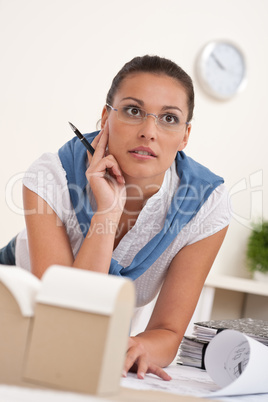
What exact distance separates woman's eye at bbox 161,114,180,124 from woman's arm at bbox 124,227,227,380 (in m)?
0.31

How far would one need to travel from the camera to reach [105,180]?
4.37 ft

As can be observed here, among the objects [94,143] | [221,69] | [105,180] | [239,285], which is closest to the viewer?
[105,180]

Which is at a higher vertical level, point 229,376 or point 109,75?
point 109,75

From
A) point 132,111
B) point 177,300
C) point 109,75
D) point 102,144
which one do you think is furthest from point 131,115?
point 109,75

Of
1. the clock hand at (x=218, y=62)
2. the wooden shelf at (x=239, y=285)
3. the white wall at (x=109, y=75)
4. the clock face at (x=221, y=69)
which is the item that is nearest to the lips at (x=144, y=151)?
the wooden shelf at (x=239, y=285)

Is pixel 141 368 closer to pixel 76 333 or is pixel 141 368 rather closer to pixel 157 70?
pixel 76 333

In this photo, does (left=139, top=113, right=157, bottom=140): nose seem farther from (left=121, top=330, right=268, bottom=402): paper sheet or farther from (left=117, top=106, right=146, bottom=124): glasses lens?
(left=121, top=330, right=268, bottom=402): paper sheet

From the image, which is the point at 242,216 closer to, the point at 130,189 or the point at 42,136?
the point at 42,136

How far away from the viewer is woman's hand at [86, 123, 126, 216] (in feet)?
4.27

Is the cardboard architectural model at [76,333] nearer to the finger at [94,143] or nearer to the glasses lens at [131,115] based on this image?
the glasses lens at [131,115]

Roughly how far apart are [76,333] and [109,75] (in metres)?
2.95

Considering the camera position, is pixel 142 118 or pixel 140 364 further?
pixel 142 118

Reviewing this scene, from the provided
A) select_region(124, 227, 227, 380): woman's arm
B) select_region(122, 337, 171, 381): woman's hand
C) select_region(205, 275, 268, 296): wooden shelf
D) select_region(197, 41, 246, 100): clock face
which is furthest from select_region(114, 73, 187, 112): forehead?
select_region(197, 41, 246, 100): clock face

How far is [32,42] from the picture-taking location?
10.4 ft
